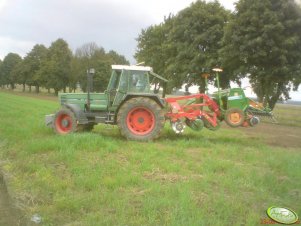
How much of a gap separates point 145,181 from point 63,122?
625 centimetres

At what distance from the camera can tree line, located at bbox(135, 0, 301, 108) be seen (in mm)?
23531

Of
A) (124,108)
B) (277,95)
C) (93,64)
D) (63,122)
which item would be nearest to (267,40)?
(277,95)

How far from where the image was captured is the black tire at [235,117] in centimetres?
1250

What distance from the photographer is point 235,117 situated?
12.6m

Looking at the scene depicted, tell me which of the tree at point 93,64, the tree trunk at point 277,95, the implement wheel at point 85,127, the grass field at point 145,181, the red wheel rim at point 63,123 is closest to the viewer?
the grass field at point 145,181

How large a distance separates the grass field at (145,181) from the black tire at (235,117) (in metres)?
0.88

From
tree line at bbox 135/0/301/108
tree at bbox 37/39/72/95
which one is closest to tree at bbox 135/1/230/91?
tree line at bbox 135/0/301/108

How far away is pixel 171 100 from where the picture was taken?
13.0 meters

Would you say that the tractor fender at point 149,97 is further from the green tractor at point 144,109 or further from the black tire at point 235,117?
the black tire at point 235,117

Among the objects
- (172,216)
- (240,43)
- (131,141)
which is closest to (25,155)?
(131,141)

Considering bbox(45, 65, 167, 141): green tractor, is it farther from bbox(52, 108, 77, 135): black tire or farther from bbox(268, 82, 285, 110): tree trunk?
bbox(268, 82, 285, 110): tree trunk

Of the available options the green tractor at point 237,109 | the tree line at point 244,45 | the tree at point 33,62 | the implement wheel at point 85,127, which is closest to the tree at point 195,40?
the tree line at point 244,45

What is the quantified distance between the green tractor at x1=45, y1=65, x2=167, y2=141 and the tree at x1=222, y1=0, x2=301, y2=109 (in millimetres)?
12716

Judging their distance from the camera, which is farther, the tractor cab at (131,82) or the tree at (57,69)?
the tree at (57,69)
